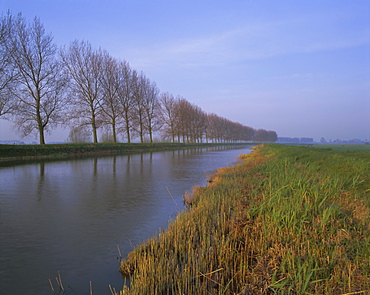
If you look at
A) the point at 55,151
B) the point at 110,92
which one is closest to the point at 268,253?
the point at 55,151

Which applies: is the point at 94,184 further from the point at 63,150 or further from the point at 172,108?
the point at 172,108

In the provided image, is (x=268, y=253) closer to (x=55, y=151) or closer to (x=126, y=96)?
(x=55, y=151)

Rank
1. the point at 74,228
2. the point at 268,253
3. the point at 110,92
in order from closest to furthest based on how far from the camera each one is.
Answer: the point at 268,253, the point at 74,228, the point at 110,92

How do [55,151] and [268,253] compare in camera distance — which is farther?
[55,151]

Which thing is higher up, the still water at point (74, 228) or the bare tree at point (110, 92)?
the bare tree at point (110, 92)

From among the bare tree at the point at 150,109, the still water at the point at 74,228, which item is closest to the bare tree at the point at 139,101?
the bare tree at the point at 150,109

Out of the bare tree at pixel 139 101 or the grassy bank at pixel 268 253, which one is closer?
the grassy bank at pixel 268 253

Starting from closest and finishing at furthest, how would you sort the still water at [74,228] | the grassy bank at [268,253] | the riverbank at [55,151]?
the grassy bank at [268,253] → the still water at [74,228] → the riverbank at [55,151]

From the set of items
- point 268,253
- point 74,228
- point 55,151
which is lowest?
point 74,228

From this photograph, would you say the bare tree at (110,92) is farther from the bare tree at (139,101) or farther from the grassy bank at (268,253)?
the grassy bank at (268,253)

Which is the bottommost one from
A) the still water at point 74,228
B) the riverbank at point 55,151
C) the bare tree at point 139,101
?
the still water at point 74,228

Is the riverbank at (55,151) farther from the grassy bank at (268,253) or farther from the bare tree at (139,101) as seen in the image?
the grassy bank at (268,253)

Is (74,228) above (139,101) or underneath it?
underneath

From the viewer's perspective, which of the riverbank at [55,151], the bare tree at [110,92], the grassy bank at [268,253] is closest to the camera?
the grassy bank at [268,253]
